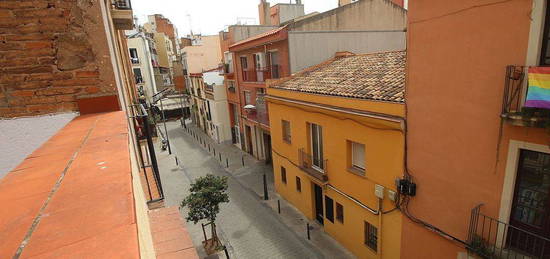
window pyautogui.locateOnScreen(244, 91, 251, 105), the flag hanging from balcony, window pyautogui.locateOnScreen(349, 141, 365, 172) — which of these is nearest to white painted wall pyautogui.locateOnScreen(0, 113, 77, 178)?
the flag hanging from balcony

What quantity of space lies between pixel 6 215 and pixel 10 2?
3.15 m

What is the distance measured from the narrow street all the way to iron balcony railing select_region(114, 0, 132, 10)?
31.3 ft

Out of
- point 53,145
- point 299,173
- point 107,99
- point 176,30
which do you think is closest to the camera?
point 53,145

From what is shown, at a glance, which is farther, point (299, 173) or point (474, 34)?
point (299, 173)

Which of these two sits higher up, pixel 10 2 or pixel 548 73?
pixel 10 2

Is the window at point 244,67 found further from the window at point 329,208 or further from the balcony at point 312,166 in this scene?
the window at point 329,208

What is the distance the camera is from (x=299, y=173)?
13242 millimetres

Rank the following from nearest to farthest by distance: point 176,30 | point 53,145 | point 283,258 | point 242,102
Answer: point 53,145 → point 283,258 → point 242,102 → point 176,30

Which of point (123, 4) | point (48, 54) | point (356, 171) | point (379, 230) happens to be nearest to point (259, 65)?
point (123, 4)

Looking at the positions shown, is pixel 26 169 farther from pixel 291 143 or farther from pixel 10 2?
pixel 291 143

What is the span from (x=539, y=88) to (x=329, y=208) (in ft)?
26.8

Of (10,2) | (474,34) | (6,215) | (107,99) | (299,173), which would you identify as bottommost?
(299,173)

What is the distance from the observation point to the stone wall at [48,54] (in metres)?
3.30

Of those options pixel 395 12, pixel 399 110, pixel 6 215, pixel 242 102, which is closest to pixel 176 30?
pixel 242 102
